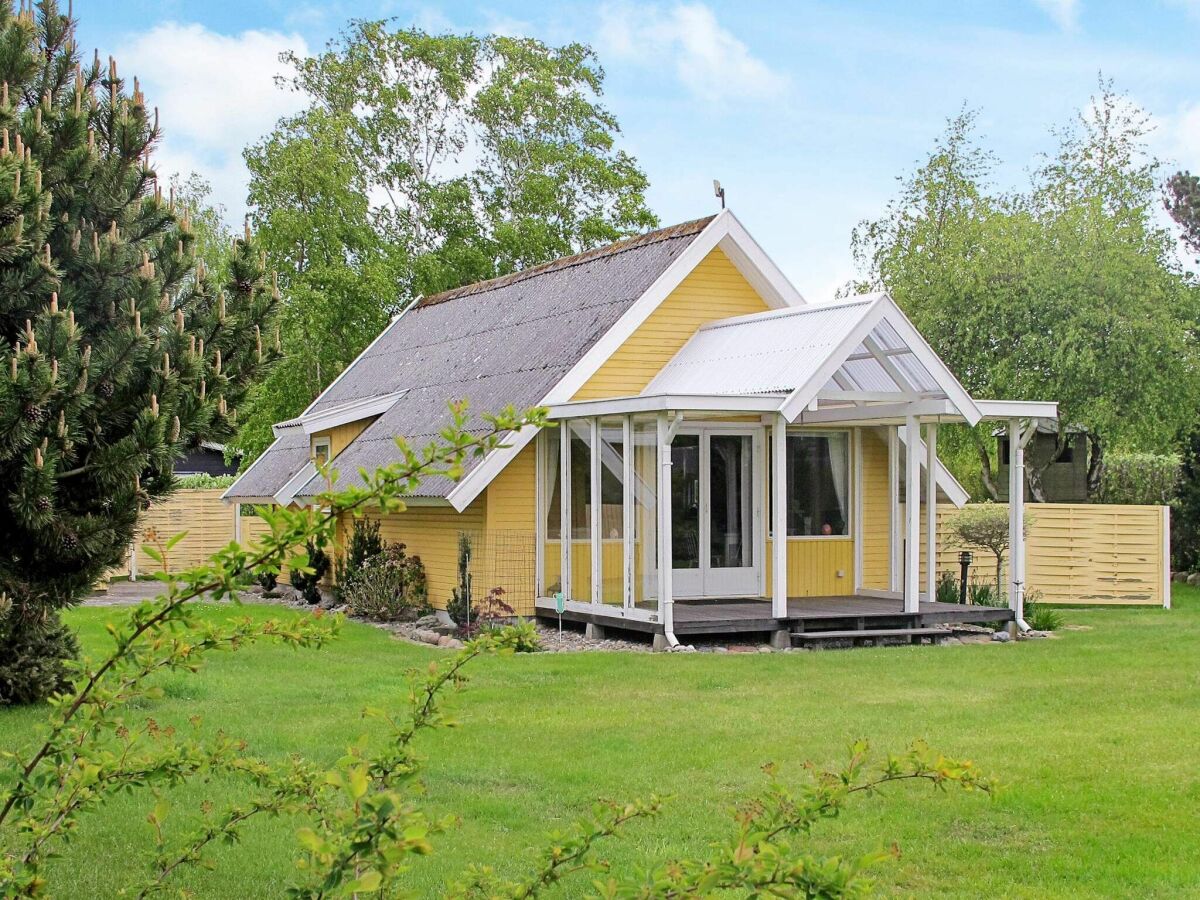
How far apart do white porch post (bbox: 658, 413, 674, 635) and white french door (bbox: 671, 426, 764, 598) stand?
1822 mm

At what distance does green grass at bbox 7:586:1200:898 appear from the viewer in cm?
704

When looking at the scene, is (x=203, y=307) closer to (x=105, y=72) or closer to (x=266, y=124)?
(x=105, y=72)

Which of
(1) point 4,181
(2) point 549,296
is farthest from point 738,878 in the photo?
(2) point 549,296

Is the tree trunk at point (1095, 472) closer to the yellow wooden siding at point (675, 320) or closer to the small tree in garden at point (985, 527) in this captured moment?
the small tree in garden at point (985, 527)

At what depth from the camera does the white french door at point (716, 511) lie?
58.6ft

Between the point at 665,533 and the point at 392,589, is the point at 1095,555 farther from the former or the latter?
the point at 392,589

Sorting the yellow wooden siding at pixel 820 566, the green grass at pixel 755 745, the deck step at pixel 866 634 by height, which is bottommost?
the green grass at pixel 755 745

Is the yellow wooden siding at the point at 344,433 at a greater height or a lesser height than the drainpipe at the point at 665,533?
greater

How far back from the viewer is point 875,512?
19938 mm

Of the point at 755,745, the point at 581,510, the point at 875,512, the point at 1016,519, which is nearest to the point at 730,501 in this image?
the point at 581,510

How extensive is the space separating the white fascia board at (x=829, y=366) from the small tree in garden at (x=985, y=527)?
4465 millimetres

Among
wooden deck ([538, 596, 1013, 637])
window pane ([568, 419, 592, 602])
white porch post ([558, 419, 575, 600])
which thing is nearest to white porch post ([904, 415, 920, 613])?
wooden deck ([538, 596, 1013, 637])

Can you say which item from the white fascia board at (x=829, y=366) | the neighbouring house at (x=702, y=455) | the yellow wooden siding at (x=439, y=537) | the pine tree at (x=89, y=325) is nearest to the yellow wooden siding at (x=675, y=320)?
the neighbouring house at (x=702, y=455)

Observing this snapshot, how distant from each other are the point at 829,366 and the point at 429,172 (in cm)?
2712
